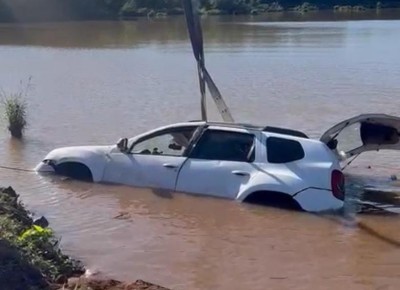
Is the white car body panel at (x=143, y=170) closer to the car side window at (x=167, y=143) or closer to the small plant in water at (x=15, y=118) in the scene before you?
the car side window at (x=167, y=143)

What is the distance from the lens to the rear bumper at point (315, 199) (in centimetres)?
1301

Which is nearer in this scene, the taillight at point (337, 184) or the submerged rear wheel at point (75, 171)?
the taillight at point (337, 184)

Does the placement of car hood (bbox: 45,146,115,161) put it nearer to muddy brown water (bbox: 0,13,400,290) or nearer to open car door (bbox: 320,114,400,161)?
muddy brown water (bbox: 0,13,400,290)

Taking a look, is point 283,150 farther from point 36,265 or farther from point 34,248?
point 36,265

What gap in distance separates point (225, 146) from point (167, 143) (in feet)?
3.66

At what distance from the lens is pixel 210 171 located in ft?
45.0

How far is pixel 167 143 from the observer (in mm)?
14453

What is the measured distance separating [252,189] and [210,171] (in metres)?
0.75

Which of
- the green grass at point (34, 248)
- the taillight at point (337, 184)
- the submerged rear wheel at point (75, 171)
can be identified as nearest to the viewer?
the green grass at point (34, 248)

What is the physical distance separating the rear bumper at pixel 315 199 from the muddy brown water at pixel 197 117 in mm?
156

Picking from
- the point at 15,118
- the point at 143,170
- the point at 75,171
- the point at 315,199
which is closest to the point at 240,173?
the point at 315,199

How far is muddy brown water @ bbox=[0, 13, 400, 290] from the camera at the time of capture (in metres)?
10.9

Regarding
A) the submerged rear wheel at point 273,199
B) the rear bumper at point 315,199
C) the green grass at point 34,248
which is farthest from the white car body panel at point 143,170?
the green grass at point 34,248

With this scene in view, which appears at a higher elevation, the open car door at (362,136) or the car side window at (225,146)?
the car side window at (225,146)
